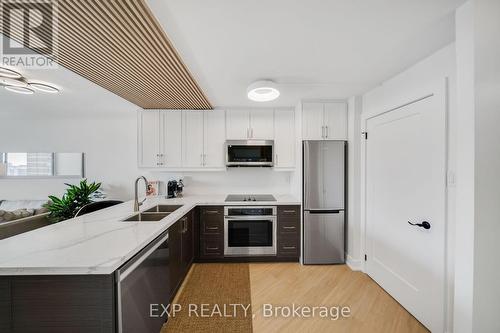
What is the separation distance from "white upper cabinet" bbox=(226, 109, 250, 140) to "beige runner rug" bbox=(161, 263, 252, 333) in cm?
202

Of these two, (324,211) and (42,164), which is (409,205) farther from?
(42,164)

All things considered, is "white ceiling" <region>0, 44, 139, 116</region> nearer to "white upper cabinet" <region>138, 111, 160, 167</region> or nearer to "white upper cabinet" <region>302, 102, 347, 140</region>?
"white upper cabinet" <region>138, 111, 160, 167</region>

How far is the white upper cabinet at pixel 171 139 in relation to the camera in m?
3.36

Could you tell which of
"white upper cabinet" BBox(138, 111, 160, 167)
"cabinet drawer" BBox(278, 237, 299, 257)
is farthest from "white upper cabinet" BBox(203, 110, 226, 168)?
"cabinet drawer" BBox(278, 237, 299, 257)

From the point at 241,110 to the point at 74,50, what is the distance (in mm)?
2188

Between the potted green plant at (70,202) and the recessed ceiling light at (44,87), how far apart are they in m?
1.59

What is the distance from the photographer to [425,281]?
1.85 meters

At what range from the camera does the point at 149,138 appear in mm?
3348

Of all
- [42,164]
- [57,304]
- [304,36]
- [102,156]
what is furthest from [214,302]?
[42,164]

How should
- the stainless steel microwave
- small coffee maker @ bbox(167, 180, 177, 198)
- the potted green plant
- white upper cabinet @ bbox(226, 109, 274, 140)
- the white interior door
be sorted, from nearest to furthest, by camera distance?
the white interior door, the potted green plant, the stainless steel microwave, white upper cabinet @ bbox(226, 109, 274, 140), small coffee maker @ bbox(167, 180, 177, 198)

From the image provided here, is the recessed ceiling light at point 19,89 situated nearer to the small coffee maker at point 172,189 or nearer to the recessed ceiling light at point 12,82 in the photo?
the recessed ceiling light at point 12,82

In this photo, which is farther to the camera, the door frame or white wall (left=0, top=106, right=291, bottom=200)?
white wall (left=0, top=106, right=291, bottom=200)

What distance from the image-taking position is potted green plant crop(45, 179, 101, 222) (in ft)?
10.2

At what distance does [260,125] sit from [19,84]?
2.96m
